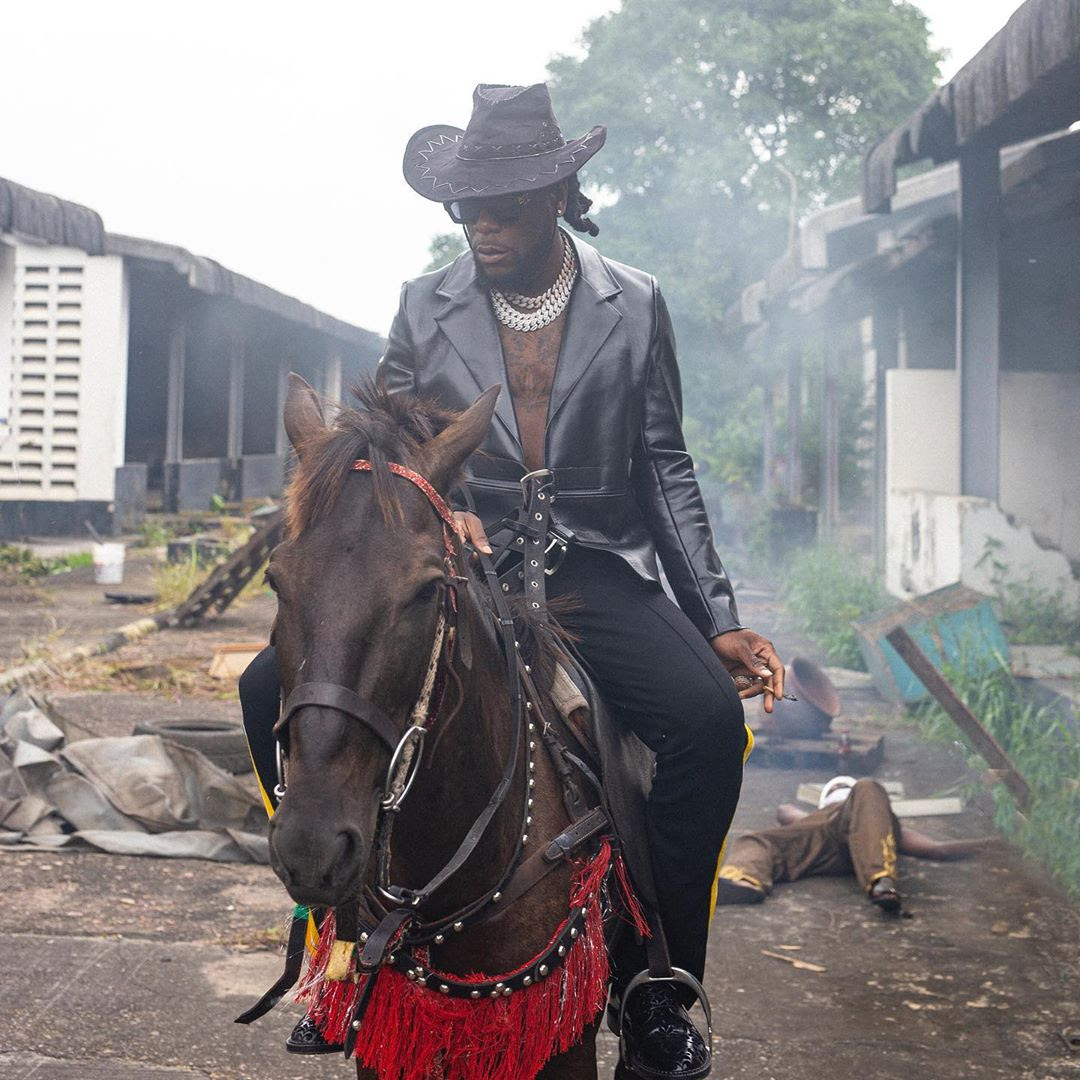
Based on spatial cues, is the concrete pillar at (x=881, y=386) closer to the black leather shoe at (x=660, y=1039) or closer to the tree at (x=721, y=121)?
the black leather shoe at (x=660, y=1039)

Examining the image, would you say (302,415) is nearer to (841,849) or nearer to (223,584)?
(841,849)

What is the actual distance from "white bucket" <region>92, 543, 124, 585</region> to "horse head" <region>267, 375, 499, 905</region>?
43.2ft

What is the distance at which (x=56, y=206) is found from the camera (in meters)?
16.4

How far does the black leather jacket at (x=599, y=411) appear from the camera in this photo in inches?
123

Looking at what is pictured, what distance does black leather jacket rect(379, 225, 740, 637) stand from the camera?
312 cm

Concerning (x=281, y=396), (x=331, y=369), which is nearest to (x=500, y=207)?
(x=281, y=396)

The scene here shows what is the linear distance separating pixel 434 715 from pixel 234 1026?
260 cm

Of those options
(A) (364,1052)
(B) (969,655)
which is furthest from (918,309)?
(A) (364,1052)

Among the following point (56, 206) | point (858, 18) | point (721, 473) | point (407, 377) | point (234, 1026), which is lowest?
point (234, 1026)

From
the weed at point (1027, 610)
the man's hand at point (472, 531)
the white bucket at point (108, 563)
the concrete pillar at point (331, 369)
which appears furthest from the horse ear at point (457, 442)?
the concrete pillar at point (331, 369)

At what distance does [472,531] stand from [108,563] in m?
13.0

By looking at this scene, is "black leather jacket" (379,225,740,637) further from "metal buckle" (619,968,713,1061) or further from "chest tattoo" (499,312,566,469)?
"metal buckle" (619,968,713,1061)

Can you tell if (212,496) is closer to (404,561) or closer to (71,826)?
(71,826)

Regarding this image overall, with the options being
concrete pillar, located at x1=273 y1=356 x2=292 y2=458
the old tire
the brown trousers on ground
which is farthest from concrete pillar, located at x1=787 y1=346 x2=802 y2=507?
the brown trousers on ground
